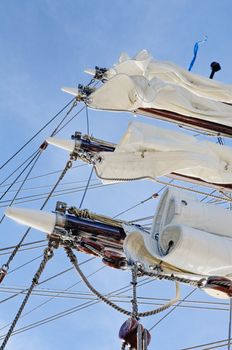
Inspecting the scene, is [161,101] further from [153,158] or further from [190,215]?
[190,215]

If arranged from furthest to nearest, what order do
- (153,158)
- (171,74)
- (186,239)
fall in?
(171,74), (153,158), (186,239)

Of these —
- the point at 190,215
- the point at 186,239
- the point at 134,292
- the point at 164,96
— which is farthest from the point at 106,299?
the point at 164,96

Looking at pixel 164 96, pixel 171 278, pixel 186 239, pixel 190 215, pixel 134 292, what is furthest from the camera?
pixel 164 96

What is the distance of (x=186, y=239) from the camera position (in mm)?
4102

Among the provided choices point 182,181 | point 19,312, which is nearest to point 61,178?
point 182,181

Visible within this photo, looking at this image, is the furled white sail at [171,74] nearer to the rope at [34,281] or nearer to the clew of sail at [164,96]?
the clew of sail at [164,96]

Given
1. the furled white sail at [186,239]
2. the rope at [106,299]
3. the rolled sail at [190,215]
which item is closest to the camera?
the rope at [106,299]

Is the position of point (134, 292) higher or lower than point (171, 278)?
lower

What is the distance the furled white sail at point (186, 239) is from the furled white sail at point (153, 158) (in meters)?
0.77

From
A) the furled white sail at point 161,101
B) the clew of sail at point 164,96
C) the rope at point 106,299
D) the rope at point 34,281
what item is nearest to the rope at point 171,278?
the rope at point 106,299

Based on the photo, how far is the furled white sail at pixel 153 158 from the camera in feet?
18.1

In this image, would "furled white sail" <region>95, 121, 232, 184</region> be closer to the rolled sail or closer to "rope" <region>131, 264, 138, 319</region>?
the rolled sail

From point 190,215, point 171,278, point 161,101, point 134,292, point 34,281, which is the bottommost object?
point 34,281

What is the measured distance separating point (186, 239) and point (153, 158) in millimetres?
1527
